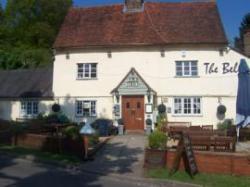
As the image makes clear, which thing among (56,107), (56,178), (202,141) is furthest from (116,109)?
(56,178)

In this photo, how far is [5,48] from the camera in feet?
191

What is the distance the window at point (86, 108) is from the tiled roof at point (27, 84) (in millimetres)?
2168

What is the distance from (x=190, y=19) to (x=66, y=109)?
1023 cm

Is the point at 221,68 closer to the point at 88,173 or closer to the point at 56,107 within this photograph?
the point at 56,107

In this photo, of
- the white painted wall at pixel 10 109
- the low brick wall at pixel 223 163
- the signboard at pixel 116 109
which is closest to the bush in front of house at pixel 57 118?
the white painted wall at pixel 10 109

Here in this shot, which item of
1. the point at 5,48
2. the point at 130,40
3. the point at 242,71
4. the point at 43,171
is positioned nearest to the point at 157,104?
the point at 130,40

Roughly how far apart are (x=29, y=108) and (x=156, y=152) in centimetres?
1778

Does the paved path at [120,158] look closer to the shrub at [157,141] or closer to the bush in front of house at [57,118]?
the shrub at [157,141]

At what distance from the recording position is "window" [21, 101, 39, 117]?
1230 inches

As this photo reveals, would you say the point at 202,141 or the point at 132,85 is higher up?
the point at 132,85

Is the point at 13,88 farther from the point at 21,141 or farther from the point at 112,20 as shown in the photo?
the point at 21,141

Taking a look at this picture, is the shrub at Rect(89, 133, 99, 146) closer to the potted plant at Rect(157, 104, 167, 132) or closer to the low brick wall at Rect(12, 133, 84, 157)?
the low brick wall at Rect(12, 133, 84, 157)

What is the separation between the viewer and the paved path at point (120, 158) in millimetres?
15914

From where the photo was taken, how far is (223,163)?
14.6 meters
